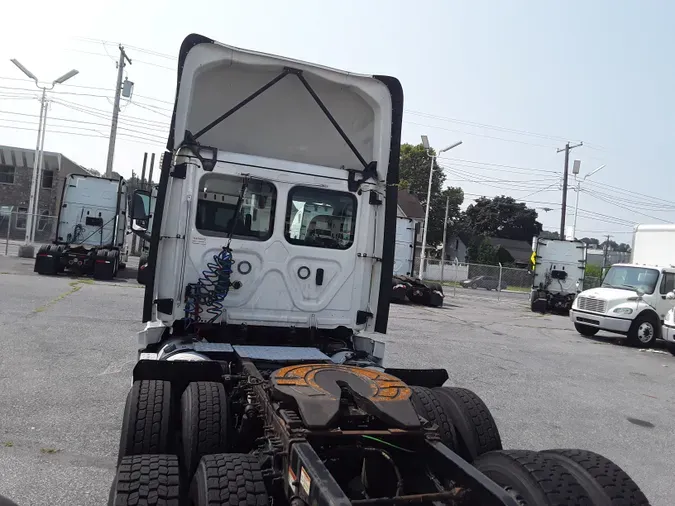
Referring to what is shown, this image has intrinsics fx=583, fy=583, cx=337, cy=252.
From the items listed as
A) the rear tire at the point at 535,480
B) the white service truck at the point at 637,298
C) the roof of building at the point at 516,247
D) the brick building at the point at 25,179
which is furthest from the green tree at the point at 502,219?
the rear tire at the point at 535,480

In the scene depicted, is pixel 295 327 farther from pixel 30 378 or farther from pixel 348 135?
pixel 30 378

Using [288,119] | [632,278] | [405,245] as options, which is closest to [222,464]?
[288,119]

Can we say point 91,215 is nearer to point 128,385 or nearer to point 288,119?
point 128,385

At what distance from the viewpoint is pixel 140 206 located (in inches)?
215

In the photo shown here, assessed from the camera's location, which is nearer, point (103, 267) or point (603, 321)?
point (603, 321)

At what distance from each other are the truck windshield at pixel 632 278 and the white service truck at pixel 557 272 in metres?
7.75

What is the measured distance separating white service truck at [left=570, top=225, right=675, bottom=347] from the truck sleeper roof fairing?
13724mm

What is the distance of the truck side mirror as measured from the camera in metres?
5.42

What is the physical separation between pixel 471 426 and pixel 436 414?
0.24 meters

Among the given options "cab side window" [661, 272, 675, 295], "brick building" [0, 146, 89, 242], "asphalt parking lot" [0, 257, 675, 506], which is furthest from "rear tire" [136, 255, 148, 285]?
"brick building" [0, 146, 89, 242]

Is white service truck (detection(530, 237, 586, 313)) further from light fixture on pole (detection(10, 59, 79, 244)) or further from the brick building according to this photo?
the brick building

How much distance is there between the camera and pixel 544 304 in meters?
26.0

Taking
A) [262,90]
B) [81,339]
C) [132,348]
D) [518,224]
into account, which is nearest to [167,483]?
[262,90]

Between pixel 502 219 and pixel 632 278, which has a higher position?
pixel 502 219
